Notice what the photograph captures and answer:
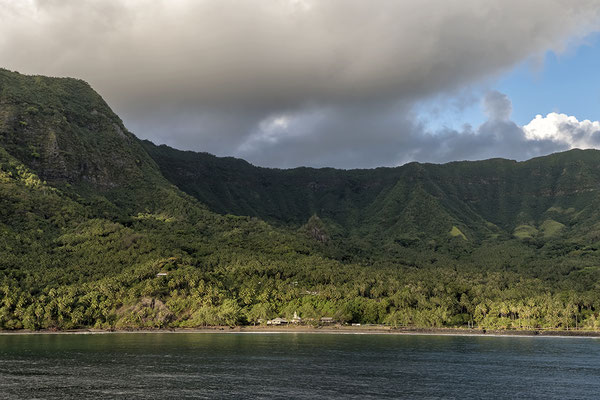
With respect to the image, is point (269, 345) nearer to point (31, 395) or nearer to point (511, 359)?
point (511, 359)

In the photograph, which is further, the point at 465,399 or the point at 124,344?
the point at 124,344

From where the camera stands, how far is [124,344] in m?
196

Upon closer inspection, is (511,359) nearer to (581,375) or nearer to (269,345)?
(581,375)

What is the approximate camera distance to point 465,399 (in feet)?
A: 374

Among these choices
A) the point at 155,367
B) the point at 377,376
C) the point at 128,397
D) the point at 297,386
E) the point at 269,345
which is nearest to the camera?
the point at 128,397

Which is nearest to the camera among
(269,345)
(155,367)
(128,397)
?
(128,397)

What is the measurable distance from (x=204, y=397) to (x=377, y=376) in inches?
1755

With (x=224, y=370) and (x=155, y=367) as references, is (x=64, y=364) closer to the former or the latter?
(x=155, y=367)

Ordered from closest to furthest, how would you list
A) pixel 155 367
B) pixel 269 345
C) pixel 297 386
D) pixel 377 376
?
pixel 297 386 → pixel 377 376 → pixel 155 367 → pixel 269 345

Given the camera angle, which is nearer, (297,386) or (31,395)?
(31,395)

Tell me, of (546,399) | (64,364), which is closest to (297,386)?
(546,399)

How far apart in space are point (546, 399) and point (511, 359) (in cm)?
5226

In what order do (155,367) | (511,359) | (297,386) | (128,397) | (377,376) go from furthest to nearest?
(511,359)
(155,367)
(377,376)
(297,386)
(128,397)

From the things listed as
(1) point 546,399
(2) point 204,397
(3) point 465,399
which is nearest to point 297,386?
(2) point 204,397
